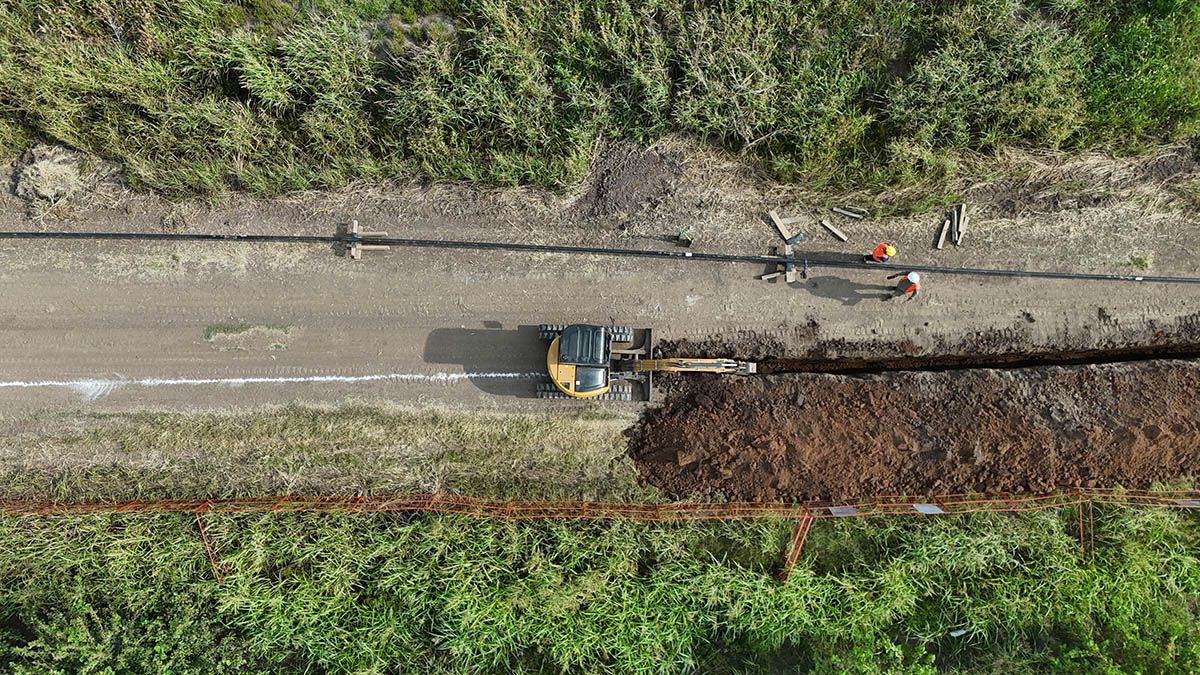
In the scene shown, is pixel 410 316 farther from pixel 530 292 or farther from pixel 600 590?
pixel 600 590

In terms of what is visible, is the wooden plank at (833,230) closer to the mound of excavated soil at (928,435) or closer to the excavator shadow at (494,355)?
the mound of excavated soil at (928,435)

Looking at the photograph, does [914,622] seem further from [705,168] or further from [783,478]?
[705,168]

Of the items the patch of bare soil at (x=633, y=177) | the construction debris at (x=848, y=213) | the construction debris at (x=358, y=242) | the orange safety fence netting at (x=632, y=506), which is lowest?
the orange safety fence netting at (x=632, y=506)

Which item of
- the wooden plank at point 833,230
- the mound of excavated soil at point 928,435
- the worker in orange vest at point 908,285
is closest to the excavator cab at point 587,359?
the mound of excavated soil at point 928,435

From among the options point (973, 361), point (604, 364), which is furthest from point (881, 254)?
point (604, 364)

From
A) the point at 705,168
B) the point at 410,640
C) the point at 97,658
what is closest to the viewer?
the point at 97,658

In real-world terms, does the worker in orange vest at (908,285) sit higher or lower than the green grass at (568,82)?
lower

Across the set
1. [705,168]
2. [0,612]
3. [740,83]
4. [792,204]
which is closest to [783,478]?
[792,204]
